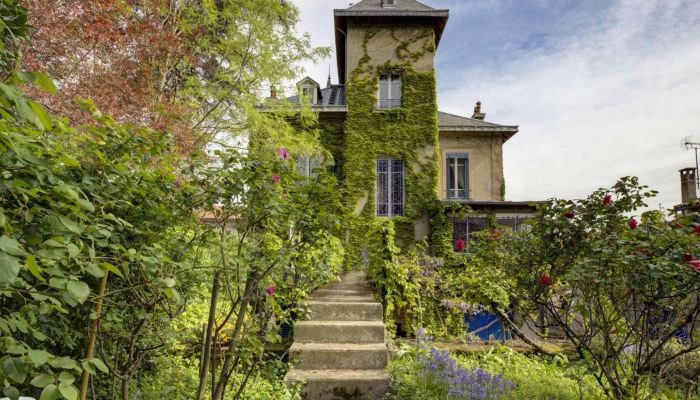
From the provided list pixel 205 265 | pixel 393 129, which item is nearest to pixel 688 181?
pixel 393 129

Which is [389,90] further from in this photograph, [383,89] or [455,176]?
[455,176]

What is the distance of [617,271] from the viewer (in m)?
3.11

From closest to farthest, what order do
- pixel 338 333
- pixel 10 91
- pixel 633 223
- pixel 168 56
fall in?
pixel 10 91
pixel 633 223
pixel 338 333
pixel 168 56

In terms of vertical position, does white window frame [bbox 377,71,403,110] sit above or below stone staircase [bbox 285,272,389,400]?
above

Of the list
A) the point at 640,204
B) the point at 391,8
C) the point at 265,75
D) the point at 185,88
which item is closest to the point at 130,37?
the point at 185,88

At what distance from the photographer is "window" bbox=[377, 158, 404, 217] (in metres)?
13.1

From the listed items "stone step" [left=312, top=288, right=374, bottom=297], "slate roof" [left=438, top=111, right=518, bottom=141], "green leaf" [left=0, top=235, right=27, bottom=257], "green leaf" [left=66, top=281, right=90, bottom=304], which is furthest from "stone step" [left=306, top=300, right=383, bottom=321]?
"slate roof" [left=438, top=111, right=518, bottom=141]

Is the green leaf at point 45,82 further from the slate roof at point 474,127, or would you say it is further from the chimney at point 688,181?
the chimney at point 688,181

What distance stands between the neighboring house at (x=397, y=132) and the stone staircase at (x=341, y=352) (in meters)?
6.87

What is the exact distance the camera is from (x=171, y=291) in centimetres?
148

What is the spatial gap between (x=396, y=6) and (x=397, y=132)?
481cm

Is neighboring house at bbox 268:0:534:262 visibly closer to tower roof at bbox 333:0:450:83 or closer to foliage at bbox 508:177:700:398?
tower roof at bbox 333:0:450:83

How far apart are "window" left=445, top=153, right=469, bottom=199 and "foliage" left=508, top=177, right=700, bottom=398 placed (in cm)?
1031

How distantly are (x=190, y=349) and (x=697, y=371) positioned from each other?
21.3 ft
